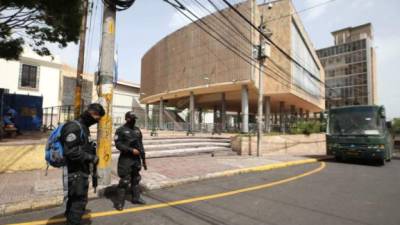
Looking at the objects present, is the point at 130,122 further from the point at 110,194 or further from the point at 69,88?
the point at 69,88

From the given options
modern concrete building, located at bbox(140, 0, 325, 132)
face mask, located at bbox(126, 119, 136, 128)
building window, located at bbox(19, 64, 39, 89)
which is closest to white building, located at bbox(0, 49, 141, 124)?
building window, located at bbox(19, 64, 39, 89)

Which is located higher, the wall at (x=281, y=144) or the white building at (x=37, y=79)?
the white building at (x=37, y=79)

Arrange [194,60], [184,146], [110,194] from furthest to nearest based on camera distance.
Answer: [194,60]
[184,146]
[110,194]

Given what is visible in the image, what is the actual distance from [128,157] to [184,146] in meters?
7.54

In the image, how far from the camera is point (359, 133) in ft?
40.1

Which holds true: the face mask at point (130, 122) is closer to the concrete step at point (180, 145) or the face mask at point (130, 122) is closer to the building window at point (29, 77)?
the concrete step at point (180, 145)

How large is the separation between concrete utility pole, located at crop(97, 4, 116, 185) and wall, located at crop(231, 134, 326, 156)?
9.26 meters

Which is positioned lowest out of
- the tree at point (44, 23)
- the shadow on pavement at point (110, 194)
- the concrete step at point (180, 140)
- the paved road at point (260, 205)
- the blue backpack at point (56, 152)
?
the paved road at point (260, 205)

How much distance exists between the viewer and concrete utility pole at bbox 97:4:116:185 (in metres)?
5.64

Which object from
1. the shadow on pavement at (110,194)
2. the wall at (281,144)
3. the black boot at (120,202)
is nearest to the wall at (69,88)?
the wall at (281,144)

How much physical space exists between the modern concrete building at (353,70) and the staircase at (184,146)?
63936 millimetres

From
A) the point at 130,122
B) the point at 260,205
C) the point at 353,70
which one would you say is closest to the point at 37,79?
the point at 130,122

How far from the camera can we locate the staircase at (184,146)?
11.0 meters

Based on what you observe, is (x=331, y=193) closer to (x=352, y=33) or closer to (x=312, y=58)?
(x=312, y=58)
